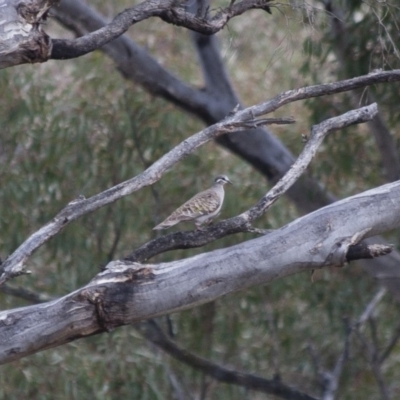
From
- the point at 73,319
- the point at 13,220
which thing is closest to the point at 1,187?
the point at 13,220

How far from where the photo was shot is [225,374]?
6.03 meters

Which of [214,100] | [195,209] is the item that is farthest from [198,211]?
[214,100]

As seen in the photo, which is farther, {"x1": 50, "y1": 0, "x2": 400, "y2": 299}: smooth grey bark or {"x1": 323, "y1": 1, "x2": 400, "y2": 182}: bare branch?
{"x1": 323, "y1": 1, "x2": 400, "y2": 182}: bare branch

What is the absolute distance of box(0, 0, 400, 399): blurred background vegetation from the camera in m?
6.48

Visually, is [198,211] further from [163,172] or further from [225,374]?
[225,374]

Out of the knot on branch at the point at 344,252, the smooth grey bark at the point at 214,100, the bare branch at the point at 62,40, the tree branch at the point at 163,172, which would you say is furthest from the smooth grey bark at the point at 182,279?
the smooth grey bark at the point at 214,100

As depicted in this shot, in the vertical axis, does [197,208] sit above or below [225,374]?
above

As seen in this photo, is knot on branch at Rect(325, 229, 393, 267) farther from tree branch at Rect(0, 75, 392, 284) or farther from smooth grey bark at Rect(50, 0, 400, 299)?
smooth grey bark at Rect(50, 0, 400, 299)

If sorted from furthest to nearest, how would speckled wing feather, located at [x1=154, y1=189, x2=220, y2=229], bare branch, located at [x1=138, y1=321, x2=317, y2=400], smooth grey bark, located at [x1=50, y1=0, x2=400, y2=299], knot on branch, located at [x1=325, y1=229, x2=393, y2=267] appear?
1. smooth grey bark, located at [x1=50, y1=0, x2=400, y2=299]
2. bare branch, located at [x1=138, y1=321, x2=317, y2=400]
3. speckled wing feather, located at [x1=154, y1=189, x2=220, y2=229]
4. knot on branch, located at [x1=325, y1=229, x2=393, y2=267]

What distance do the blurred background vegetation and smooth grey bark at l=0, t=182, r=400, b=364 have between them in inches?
121

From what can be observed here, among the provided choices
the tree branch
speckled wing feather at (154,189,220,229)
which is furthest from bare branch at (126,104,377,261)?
speckled wing feather at (154,189,220,229)

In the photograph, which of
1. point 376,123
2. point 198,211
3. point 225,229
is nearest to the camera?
point 225,229

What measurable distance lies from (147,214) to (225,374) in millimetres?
1337

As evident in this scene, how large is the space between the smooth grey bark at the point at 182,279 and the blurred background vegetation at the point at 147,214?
306 cm
